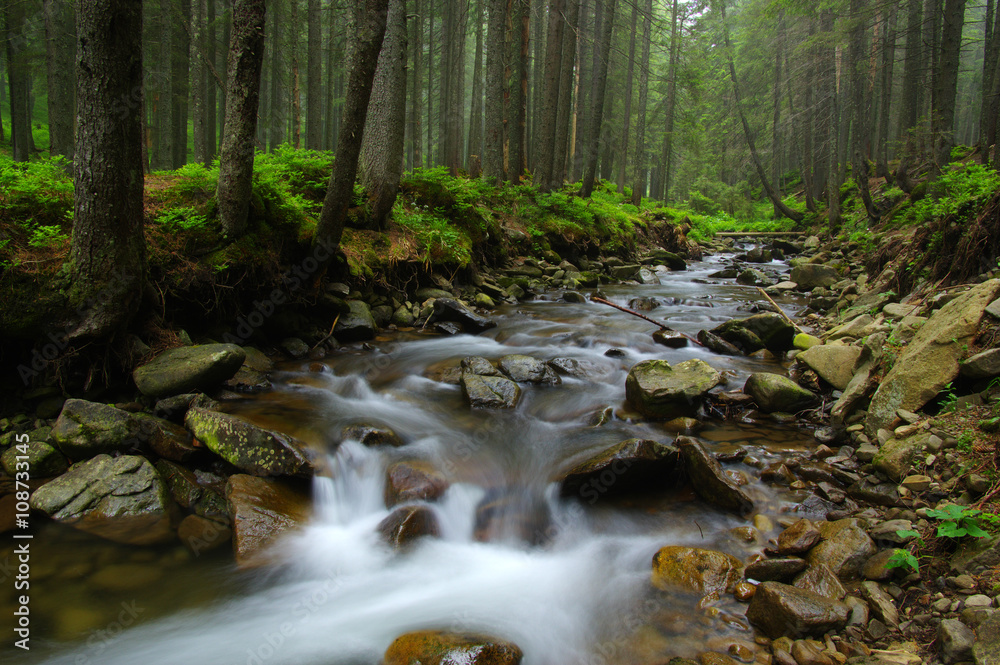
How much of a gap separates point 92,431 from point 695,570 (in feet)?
16.5

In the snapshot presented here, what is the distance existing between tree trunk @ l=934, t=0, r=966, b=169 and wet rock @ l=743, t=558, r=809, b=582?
12883mm

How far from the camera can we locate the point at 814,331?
8.43 meters

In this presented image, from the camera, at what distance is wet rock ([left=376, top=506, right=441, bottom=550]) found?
418cm

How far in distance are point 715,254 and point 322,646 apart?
75.3 feet

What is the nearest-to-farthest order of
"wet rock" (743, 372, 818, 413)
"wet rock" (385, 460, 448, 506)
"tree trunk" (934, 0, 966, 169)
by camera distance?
"wet rock" (385, 460, 448, 506)
"wet rock" (743, 372, 818, 413)
"tree trunk" (934, 0, 966, 169)

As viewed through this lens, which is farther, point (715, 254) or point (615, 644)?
point (715, 254)

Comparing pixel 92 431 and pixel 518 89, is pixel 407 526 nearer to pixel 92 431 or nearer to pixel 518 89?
pixel 92 431

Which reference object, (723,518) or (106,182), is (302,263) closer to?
(106,182)

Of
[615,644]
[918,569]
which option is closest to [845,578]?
[918,569]

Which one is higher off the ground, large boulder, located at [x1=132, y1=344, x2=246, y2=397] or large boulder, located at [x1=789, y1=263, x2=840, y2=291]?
large boulder, located at [x1=789, y1=263, x2=840, y2=291]

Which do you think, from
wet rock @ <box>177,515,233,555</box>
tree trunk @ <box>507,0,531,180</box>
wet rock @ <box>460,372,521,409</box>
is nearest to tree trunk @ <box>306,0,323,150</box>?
tree trunk @ <box>507,0,531,180</box>

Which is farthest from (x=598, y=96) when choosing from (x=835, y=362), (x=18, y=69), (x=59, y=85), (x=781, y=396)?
(x=18, y=69)

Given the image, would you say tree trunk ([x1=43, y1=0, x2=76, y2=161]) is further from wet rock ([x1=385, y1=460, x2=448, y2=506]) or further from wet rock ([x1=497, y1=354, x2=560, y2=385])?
wet rock ([x1=385, y1=460, x2=448, y2=506])

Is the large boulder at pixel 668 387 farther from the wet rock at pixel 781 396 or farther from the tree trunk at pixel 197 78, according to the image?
the tree trunk at pixel 197 78
